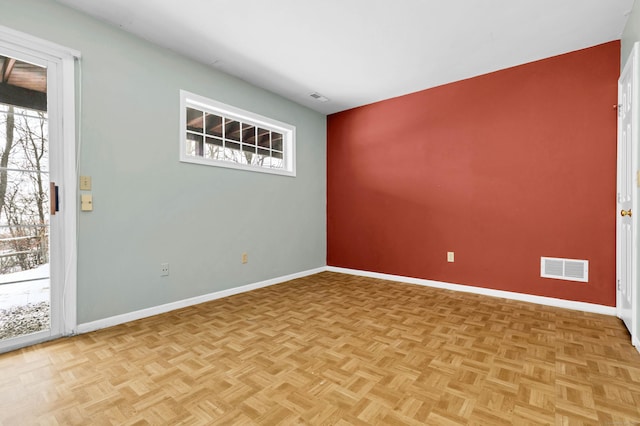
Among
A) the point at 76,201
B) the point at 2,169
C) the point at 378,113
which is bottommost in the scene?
the point at 76,201

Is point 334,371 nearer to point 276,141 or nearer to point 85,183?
point 85,183

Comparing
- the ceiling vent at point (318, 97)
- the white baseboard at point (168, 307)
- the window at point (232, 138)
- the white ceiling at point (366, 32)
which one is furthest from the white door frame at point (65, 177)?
the ceiling vent at point (318, 97)

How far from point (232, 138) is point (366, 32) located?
6.23 feet

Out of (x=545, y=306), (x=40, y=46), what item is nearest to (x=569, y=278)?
(x=545, y=306)

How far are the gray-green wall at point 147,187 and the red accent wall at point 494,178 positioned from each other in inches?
60.3

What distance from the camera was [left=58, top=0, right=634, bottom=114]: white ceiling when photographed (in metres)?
2.33

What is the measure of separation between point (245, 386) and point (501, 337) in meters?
1.91

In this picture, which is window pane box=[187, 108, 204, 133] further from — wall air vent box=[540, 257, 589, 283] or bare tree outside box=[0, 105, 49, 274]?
wall air vent box=[540, 257, 589, 283]

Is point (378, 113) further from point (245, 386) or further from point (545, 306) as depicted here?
point (245, 386)

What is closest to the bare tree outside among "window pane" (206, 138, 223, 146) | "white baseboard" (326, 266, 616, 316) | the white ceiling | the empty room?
the empty room

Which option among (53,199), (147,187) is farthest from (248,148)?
(53,199)

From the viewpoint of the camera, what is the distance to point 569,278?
2988mm

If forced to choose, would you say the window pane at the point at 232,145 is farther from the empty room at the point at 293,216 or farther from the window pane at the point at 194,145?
the window pane at the point at 194,145

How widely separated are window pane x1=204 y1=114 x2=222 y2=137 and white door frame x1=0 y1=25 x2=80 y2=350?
1.23 meters
